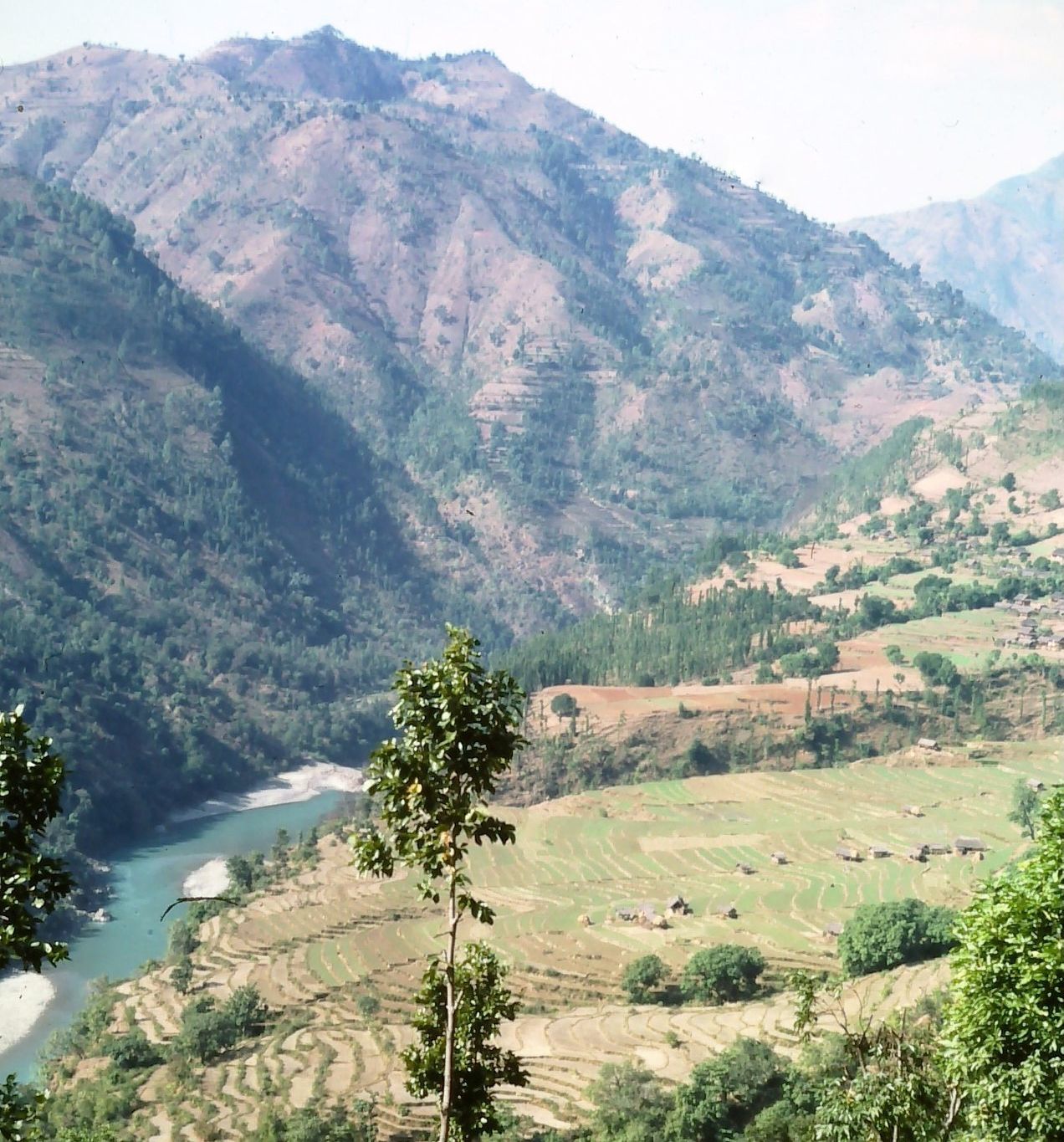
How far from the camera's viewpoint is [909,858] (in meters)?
94.3

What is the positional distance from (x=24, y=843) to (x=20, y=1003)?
265 feet

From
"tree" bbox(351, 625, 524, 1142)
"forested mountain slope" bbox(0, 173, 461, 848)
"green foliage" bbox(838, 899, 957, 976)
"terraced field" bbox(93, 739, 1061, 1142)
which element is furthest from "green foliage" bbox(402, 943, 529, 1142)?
"forested mountain slope" bbox(0, 173, 461, 848)

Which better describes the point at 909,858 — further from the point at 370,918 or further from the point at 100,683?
the point at 100,683

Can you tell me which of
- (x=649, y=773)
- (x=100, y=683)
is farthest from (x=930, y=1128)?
(x=100, y=683)

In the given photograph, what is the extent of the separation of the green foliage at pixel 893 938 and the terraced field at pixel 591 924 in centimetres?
200

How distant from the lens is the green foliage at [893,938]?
2830 inches

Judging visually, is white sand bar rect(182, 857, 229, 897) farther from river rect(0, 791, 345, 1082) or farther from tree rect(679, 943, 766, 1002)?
tree rect(679, 943, 766, 1002)

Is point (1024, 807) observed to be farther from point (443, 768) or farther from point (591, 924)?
point (443, 768)

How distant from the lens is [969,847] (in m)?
94.2

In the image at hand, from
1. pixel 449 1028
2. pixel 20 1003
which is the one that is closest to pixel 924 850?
pixel 20 1003

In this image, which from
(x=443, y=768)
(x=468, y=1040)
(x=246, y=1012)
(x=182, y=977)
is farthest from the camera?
(x=182, y=977)

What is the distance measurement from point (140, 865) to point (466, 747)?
4450 inches

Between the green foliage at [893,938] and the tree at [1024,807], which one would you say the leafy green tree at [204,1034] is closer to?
the green foliage at [893,938]

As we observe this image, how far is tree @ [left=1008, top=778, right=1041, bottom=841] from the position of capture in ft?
312
